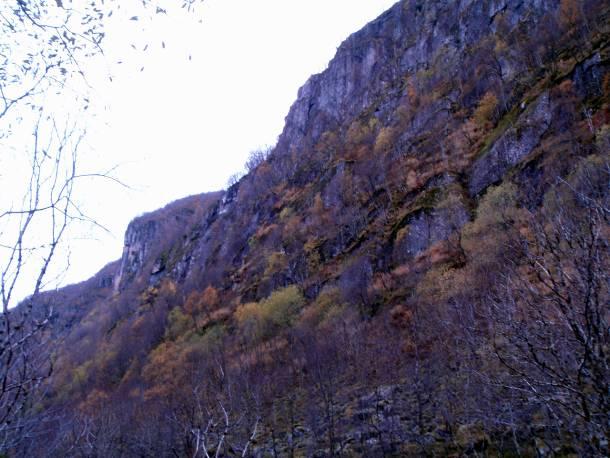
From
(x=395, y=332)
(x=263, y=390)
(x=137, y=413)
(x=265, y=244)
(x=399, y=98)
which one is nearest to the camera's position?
(x=263, y=390)

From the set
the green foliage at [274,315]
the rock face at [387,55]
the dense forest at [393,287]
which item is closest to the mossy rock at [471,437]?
the dense forest at [393,287]

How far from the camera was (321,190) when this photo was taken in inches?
2394

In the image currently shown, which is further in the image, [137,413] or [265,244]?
[265,244]

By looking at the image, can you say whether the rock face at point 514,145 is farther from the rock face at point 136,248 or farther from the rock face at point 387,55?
the rock face at point 136,248

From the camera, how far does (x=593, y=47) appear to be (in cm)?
3606

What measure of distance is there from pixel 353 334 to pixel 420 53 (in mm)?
63952

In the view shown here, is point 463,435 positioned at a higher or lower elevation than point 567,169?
lower

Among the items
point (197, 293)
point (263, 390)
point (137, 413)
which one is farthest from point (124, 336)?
point (263, 390)

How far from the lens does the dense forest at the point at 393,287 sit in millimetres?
3881

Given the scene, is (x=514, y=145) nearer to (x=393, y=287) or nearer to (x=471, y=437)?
(x=393, y=287)

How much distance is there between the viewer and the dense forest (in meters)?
3.88

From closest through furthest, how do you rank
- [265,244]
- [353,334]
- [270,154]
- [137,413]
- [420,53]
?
[353,334] < [137,413] < [265,244] < [420,53] < [270,154]

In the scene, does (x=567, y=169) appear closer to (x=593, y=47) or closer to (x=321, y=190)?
(x=593, y=47)

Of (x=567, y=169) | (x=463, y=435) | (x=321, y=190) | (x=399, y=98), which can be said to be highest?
(x=399, y=98)
